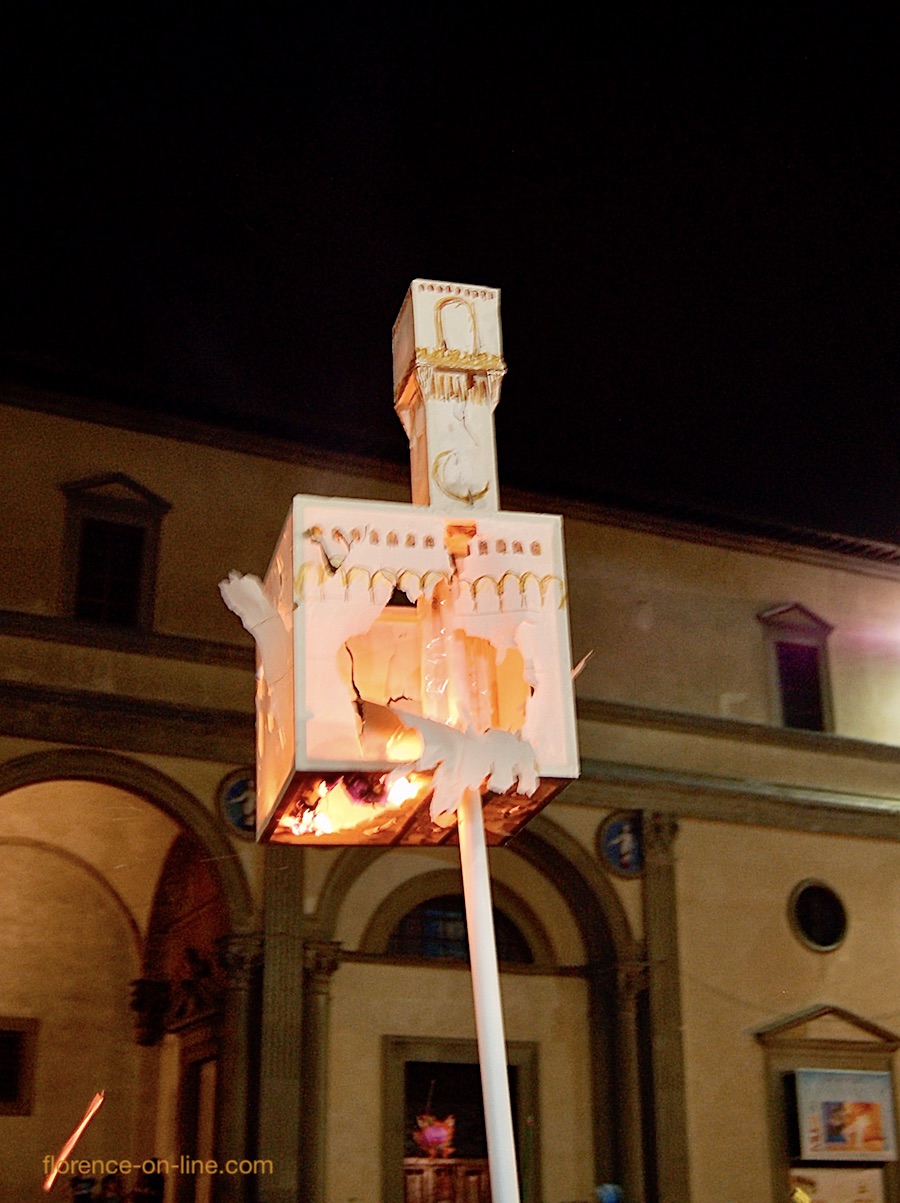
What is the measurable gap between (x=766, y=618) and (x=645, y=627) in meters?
2.05

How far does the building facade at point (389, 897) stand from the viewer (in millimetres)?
16000

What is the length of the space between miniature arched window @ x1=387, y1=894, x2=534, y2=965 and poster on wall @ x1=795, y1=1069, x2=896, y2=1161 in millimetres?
3831

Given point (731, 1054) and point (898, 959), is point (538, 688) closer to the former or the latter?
point (731, 1054)

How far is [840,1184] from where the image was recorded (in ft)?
60.0

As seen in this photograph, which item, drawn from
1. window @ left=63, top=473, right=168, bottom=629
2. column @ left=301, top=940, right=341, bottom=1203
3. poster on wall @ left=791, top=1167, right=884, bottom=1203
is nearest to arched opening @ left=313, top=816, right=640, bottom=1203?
column @ left=301, top=940, right=341, bottom=1203

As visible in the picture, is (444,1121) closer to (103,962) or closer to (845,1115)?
(103,962)

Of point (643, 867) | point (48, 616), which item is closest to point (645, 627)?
point (643, 867)

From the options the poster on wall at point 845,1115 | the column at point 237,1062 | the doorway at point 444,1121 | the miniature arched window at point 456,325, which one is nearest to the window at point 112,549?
the column at point 237,1062

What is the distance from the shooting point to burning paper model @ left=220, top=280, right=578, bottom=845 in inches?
216

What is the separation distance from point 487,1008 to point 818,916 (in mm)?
15061

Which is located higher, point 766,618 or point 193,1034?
point 766,618

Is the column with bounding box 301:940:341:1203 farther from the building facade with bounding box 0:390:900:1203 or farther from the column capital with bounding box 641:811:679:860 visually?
the column capital with bounding box 641:811:679:860

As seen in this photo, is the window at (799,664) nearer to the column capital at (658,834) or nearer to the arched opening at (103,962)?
the column capital at (658,834)

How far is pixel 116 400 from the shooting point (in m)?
17.1
